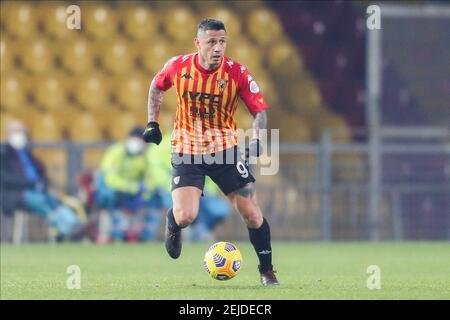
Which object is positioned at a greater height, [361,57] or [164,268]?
[361,57]

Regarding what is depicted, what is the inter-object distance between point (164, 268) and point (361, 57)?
935 centimetres

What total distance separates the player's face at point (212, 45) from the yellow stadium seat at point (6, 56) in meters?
11.0

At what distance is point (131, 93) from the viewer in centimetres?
1936

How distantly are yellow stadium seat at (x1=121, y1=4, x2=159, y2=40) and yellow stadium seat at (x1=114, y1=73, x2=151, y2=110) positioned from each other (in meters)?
0.90

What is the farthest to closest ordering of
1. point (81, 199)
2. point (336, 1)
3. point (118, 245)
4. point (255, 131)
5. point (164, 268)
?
1. point (336, 1)
2. point (81, 199)
3. point (118, 245)
4. point (164, 268)
5. point (255, 131)

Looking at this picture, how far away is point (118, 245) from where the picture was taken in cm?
1577

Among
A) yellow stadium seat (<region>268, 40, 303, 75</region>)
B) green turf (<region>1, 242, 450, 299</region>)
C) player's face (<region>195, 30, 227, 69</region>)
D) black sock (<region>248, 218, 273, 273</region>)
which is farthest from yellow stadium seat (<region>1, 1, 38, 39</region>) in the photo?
black sock (<region>248, 218, 273, 273</region>)

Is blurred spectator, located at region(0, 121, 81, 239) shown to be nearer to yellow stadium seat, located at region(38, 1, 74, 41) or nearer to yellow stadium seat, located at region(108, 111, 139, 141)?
yellow stadium seat, located at region(108, 111, 139, 141)

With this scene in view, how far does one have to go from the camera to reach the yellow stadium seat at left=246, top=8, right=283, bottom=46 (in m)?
20.1

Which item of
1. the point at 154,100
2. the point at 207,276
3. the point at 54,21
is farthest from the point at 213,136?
the point at 54,21

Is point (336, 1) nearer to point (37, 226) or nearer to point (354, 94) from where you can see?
point (354, 94)

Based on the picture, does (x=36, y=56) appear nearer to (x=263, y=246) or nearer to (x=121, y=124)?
(x=121, y=124)

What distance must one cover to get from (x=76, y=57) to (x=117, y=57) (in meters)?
0.69

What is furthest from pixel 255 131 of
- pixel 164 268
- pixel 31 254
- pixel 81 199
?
pixel 81 199
